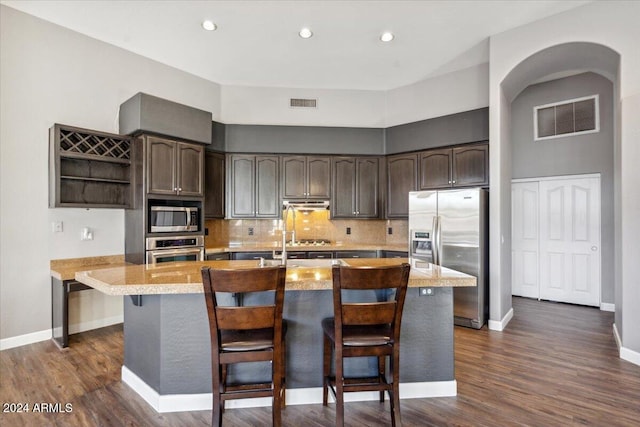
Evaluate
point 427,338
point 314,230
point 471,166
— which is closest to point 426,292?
point 427,338

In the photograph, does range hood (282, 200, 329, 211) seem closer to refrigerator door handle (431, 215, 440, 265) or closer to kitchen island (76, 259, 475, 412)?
refrigerator door handle (431, 215, 440, 265)

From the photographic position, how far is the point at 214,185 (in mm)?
4820

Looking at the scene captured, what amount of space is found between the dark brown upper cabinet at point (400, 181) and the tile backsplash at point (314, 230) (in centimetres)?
35

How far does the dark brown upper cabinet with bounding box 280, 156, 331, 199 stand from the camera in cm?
504

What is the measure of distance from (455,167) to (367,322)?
3.37m

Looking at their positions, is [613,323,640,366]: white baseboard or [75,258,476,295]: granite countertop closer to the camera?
[75,258,476,295]: granite countertop

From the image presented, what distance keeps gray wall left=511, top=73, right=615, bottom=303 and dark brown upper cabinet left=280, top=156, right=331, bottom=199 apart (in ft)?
10.9

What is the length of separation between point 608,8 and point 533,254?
11.8ft

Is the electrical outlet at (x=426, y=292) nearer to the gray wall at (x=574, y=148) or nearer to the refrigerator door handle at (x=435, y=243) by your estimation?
the refrigerator door handle at (x=435, y=243)

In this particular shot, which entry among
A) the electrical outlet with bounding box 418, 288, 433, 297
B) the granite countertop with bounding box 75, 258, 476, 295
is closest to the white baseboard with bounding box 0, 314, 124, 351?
the granite countertop with bounding box 75, 258, 476, 295

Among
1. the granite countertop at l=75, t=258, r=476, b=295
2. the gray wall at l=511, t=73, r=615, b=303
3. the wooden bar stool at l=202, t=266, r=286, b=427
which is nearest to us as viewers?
the wooden bar stool at l=202, t=266, r=286, b=427

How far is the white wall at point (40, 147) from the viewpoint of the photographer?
3248mm

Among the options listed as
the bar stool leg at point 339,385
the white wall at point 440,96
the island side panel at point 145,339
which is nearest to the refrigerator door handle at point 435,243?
the white wall at point 440,96

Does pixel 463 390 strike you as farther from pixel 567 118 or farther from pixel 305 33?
pixel 567 118
